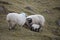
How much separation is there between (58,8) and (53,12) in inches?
52.7

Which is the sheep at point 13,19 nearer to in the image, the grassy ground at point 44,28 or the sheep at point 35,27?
the grassy ground at point 44,28

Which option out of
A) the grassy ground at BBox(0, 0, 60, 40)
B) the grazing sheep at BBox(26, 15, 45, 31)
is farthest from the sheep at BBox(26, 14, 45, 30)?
the grassy ground at BBox(0, 0, 60, 40)

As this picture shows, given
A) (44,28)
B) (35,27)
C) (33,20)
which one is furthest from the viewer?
(44,28)

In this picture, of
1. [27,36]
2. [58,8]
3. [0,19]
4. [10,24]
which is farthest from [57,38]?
[58,8]

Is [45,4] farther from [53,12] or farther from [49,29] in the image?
[49,29]

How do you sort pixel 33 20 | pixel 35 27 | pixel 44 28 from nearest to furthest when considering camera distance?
pixel 35 27, pixel 33 20, pixel 44 28

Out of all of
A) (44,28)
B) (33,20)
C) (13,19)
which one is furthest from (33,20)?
(13,19)

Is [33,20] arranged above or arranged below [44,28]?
above

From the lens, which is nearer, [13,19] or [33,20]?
[13,19]

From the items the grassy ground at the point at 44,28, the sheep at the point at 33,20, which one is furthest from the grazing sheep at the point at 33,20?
the grassy ground at the point at 44,28

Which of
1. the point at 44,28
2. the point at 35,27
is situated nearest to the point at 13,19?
the point at 35,27

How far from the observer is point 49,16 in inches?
696

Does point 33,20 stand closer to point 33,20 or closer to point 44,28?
point 33,20

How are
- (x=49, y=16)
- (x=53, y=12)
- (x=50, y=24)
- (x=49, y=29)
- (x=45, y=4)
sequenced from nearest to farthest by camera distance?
(x=49, y=29), (x=50, y=24), (x=49, y=16), (x=53, y=12), (x=45, y=4)
